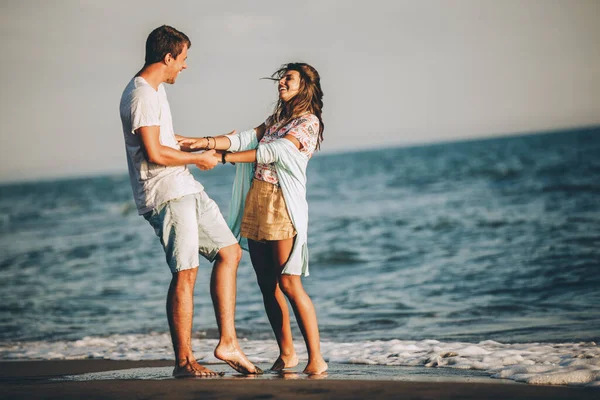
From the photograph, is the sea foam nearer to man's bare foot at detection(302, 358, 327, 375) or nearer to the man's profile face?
man's bare foot at detection(302, 358, 327, 375)

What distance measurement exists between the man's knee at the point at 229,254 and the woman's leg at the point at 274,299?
226 millimetres

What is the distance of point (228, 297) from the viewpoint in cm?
436

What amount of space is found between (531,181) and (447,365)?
63.2 ft

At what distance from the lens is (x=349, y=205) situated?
2109cm

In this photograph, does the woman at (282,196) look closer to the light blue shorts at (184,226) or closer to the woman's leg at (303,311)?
the woman's leg at (303,311)

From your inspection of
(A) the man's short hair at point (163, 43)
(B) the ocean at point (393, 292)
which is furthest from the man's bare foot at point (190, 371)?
(A) the man's short hair at point (163, 43)

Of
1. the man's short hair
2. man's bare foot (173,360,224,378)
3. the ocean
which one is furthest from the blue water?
the man's short hair

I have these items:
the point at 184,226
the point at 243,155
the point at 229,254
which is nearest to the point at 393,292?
the point at 229,254

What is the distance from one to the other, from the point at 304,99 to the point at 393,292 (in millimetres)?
4347

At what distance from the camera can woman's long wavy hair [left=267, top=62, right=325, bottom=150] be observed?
4512mm

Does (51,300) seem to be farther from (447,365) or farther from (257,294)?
(447,365)

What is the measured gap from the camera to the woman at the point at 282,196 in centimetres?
438

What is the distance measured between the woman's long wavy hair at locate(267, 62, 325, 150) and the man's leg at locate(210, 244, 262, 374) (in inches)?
36.1

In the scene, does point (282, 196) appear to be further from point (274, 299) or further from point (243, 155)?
point (274, 299)
